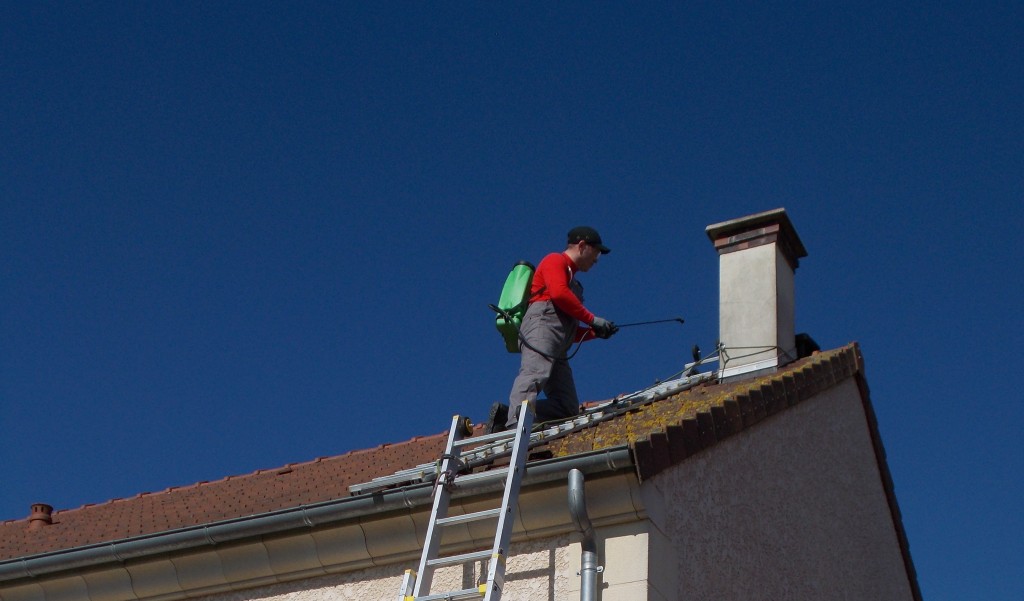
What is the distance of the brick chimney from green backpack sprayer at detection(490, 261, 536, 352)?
191cm

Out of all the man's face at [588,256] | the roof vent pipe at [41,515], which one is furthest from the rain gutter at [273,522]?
the roof vent pipe at [41,515]

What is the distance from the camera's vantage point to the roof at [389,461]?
7.58 meters

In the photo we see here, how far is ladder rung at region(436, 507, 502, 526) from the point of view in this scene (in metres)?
6.96

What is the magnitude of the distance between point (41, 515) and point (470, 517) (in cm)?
624

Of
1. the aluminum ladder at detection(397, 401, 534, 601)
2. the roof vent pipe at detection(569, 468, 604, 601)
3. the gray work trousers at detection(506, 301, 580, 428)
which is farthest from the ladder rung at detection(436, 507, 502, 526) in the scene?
the gray work trousers at detection(506, 301, 580, 428)

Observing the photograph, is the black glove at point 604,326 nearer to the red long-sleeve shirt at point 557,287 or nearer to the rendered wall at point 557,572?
the red long-sleeve shirt at point 557,287

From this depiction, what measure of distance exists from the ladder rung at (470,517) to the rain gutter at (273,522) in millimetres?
184

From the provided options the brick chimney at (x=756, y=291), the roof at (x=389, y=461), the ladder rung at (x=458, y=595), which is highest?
the brick chimney at (x=756, y=291)

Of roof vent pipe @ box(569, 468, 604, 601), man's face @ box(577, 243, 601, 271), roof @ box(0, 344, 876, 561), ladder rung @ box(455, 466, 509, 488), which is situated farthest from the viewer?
man's face @ box(577, 243, 601, 271)

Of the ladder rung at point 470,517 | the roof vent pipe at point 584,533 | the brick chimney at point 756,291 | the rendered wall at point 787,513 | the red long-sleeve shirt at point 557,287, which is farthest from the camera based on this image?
the brick chimney at point 756,291

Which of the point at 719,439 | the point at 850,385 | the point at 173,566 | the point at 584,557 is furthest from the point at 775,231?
the point at 173,566

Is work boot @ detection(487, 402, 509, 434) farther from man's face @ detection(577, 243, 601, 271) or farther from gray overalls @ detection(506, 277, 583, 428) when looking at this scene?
man's face @ detection(577, 243, 601, 271)

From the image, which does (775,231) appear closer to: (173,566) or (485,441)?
(485,441)

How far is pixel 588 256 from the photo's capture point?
9.24m
